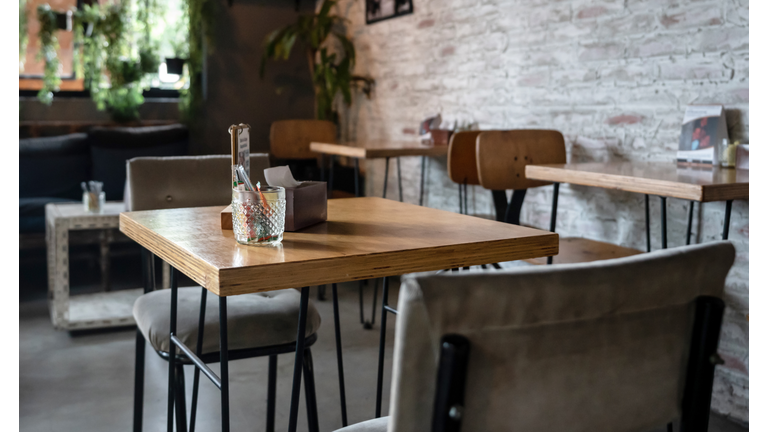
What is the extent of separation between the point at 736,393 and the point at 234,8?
473cm

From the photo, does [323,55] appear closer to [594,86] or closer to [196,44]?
[196,44]

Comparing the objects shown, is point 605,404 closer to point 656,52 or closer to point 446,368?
point 446,368

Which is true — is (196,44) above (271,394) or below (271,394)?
above

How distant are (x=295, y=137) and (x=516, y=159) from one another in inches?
94.5

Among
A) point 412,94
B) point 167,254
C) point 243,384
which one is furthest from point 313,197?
point 412,94

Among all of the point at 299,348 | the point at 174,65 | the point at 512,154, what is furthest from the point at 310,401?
the point at 174,65

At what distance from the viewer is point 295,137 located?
4.89 meters

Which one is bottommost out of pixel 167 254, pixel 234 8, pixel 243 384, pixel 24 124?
pixel 243 384

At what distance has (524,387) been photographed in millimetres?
713

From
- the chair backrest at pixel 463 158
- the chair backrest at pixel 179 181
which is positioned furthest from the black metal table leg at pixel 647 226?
the chair backrest at pixel 179 181

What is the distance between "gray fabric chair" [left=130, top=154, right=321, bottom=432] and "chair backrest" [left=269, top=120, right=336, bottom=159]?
277 centimetres

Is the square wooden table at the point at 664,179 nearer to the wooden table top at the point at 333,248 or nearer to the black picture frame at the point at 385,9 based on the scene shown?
the wooden table top at the point at 333,248

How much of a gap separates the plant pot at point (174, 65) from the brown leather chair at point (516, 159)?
334cm

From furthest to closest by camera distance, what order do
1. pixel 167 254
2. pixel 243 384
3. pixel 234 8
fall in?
1. pixel 234 8
2. pixel 243 384
3. pixel 167 254
